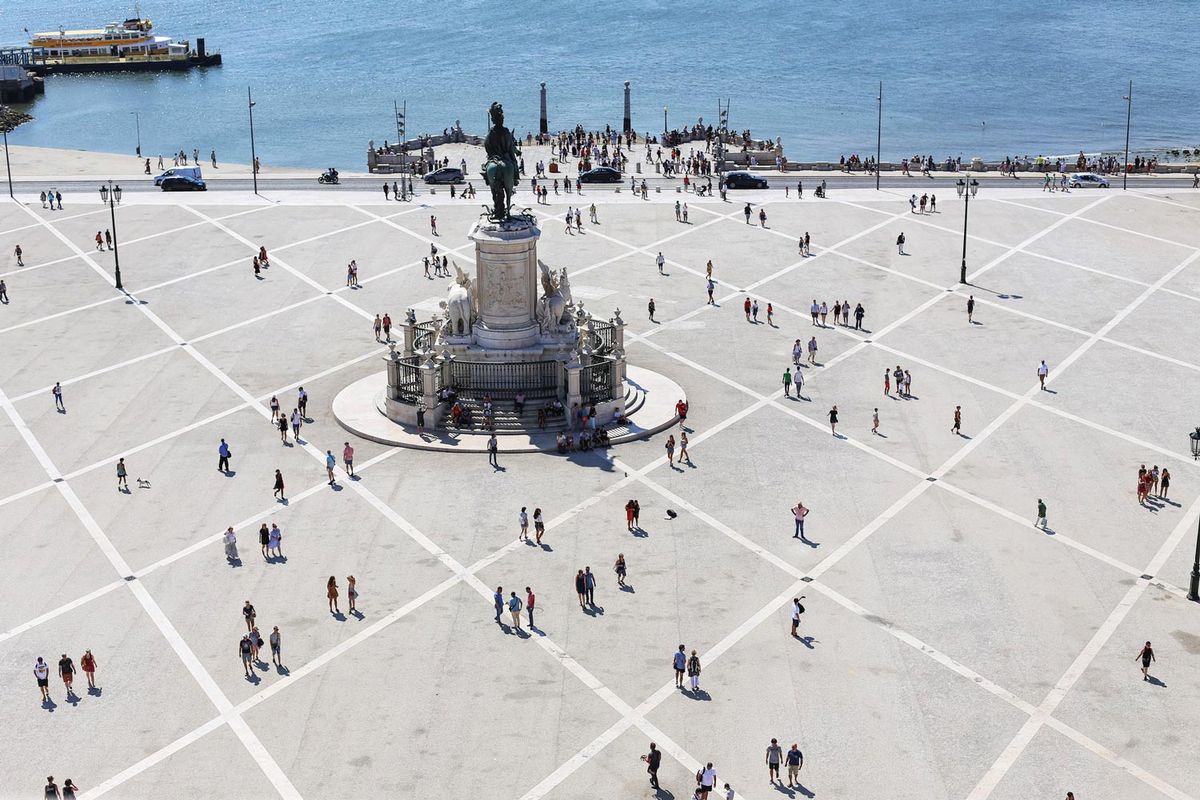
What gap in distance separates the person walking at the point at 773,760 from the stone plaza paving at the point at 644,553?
34 centimetres

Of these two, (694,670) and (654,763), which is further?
A: (694,670)

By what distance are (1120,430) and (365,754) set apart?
2654cm

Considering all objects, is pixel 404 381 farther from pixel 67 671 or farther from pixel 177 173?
pixel 177 173

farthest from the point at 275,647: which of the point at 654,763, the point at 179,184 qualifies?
the point at 179,184

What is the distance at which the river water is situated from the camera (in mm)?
130375

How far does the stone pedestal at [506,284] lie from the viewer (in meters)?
44.9

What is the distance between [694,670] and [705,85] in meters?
131

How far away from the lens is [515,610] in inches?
1262

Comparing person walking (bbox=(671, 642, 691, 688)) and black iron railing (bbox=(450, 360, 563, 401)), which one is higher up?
black iron railing (bbox=(450, 360, 563, 401))

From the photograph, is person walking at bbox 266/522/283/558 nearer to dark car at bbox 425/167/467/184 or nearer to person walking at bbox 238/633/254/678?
person walking at bbox 238/633/254/678

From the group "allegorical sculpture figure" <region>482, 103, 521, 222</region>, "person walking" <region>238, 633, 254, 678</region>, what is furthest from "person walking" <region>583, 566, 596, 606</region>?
"allegorical sculpture figure" <region>482, 103, 521, 222</region>

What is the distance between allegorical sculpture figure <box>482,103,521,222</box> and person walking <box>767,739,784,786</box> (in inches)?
893

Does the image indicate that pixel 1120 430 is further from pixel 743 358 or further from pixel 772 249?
pixel 772 249

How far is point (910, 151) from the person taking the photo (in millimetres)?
121375
